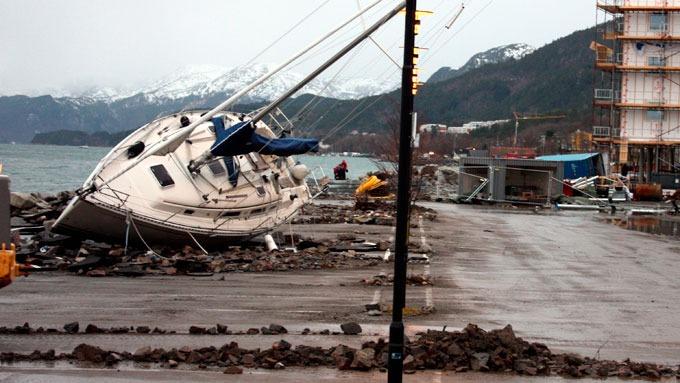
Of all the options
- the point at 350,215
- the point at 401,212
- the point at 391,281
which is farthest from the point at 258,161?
the point at 401,212

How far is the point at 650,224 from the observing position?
47.3 meters

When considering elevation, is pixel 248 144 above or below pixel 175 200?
above

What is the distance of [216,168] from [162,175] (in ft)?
7.05

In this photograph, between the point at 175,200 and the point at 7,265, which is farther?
the point at 175,200

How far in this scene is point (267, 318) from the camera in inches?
677

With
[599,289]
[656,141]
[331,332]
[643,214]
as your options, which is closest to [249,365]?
[331,332]

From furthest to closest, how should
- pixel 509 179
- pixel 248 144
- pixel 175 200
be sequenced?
1. pixel 509 179
2. pixel 248 144
3. pixel 175 200

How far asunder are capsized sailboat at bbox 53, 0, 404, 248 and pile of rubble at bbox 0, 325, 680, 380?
11.7 meters

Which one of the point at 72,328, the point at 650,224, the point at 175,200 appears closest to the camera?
the point at 72,328

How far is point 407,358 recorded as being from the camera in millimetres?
13320

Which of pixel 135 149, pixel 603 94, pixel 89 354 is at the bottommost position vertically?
pixel 89 354

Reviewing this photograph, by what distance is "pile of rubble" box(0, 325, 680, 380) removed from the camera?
518 inches

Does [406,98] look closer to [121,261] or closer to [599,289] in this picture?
[599,289]

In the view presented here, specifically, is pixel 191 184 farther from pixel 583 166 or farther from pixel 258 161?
pixel 583 166
